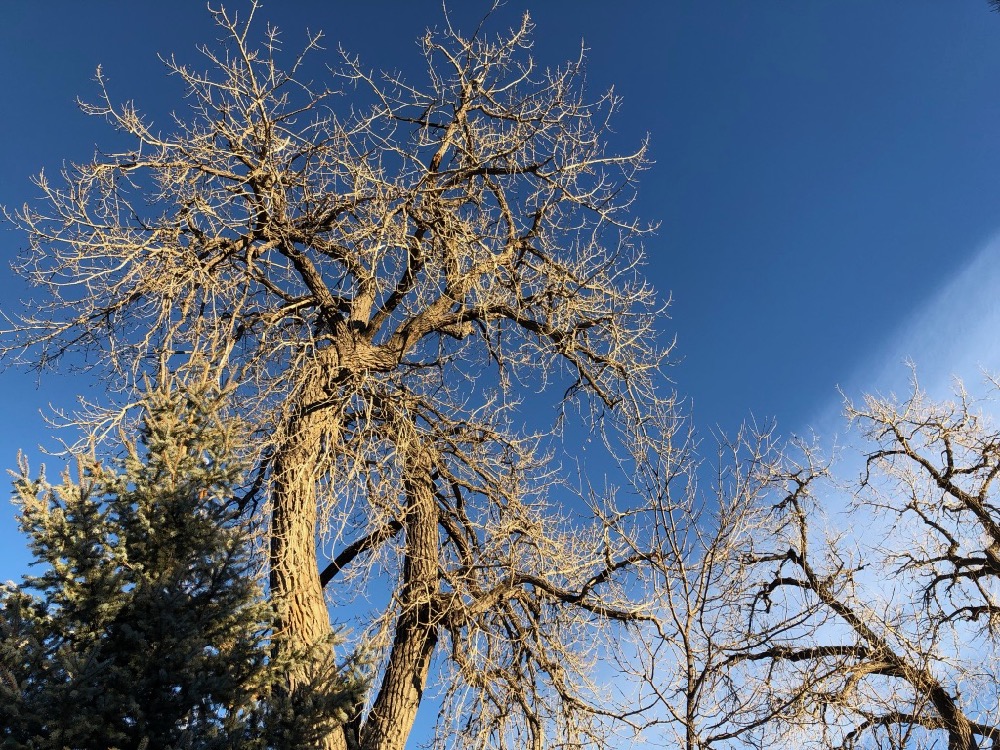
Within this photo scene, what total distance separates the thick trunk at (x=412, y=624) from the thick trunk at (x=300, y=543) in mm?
692

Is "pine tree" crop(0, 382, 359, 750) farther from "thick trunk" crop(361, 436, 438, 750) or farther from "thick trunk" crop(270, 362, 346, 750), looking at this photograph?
"thick trunk" crop(361, 436, 438, 750)

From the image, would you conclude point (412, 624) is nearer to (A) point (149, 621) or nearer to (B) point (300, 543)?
(B) point (300, 543)

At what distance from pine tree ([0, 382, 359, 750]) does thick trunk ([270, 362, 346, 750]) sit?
0.27 m

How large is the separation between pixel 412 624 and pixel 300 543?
117 cm

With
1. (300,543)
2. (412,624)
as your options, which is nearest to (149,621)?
(300,543)

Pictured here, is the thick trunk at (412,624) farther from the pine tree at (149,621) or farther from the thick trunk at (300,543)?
the pine tree at (149,621)

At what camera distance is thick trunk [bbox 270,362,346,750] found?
15.3 feet

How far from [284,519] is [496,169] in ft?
11.8

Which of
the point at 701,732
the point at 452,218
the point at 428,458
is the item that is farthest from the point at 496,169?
the point at 701,732

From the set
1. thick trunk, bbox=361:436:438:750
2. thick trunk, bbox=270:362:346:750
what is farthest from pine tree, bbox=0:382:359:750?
thick trunk, bbox=361:436:438:750

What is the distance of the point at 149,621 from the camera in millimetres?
3938

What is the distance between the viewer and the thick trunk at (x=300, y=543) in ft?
15.3

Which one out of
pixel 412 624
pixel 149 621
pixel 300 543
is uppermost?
pixel 300 543

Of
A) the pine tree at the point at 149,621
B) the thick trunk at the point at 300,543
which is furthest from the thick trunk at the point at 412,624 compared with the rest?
the pine tree at the point at 149,621
